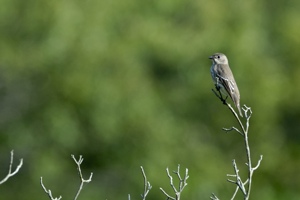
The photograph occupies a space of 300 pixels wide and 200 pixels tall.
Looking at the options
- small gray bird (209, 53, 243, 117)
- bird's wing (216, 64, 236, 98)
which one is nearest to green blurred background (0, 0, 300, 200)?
small gray bird (209, 53, 243, 117)

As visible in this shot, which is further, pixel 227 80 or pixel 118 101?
pixel 118 101

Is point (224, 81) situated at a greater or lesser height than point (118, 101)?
greater

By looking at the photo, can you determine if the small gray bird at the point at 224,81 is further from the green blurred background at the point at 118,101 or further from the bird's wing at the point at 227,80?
the green blurred background at the point at 118,101

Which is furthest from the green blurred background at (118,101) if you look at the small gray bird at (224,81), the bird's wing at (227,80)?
the bird's wing at (227,80)

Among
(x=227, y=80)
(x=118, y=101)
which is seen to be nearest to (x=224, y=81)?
(x=227, y=80)

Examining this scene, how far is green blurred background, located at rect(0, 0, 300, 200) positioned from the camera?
23703 millimetres

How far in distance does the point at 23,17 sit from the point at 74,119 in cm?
270

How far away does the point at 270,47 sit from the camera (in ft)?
105

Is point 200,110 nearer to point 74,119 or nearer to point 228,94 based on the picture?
point 74,119

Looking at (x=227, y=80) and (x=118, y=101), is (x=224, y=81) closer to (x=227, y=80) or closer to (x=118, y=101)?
(x=227, y=80)

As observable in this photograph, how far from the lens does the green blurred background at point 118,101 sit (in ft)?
77.8

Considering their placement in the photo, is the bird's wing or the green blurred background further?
the green blurred background

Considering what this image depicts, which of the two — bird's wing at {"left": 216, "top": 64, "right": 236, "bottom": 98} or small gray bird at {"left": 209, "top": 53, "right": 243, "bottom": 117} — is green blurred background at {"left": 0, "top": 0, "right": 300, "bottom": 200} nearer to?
small gray bird at {"left": 209, "top": 53, "right": 243, "bottom": 117}

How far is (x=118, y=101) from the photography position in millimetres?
23641
